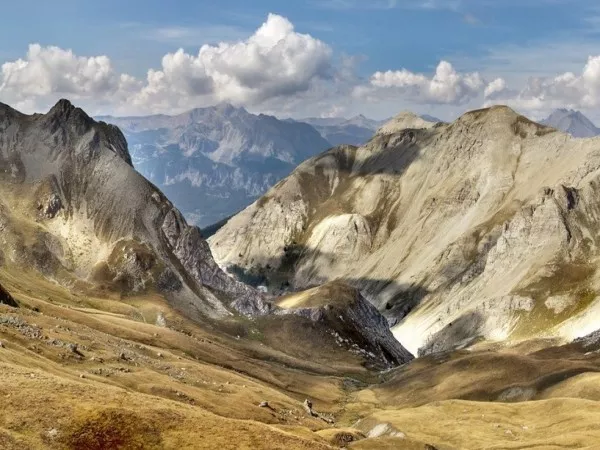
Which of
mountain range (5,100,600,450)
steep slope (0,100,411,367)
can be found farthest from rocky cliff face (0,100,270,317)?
mountain range (5,100,600,450)

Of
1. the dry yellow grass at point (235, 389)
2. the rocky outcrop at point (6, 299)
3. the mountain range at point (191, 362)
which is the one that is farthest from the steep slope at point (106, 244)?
the rocky outcrop at point (6, 299)

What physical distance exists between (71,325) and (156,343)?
26.5m

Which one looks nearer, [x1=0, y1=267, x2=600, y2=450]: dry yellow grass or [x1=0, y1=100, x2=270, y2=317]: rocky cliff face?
[x1=0, y1=267, x2=600, y2=450]: dry yellow grass

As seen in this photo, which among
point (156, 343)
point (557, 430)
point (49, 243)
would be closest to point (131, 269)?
point (49, 243)

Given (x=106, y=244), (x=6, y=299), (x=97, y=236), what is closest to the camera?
(x=6, y=299)

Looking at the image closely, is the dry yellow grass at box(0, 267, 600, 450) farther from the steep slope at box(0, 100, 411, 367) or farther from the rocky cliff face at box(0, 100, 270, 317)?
the rocky cliff face at box(0, 100, 270, 317)

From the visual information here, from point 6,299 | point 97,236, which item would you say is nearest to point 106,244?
point 97,236

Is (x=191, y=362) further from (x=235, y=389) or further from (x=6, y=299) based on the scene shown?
(x=6, y=299)

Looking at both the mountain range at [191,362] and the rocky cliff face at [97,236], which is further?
the rocky cliff face at [97,236]

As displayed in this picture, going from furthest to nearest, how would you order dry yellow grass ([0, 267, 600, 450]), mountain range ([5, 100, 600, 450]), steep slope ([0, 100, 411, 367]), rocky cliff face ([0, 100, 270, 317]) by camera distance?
rocky cliff face ([0, 100, 270, 317])
steep slope ([0, 100, 411, 367])
mountain range ([5, 100, 600, 450])
dry yellow grass ([0, 267, 600, 450])

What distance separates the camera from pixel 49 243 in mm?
168875

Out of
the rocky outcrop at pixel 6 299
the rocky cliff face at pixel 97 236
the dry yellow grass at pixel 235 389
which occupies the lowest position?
the dry yellow grass at pixel 235 389

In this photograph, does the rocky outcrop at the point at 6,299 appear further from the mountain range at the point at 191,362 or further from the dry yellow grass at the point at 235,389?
the dry yellow grass at the point at 235,389

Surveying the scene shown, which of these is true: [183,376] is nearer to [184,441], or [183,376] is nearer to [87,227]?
[184,441]
